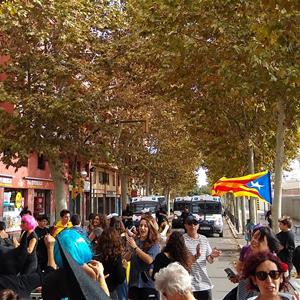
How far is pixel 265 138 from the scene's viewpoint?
25641mm

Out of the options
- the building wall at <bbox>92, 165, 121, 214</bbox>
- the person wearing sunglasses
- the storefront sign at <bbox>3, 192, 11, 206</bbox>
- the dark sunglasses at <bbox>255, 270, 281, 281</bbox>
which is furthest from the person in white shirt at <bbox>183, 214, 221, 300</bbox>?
the building wall at <bbox>92, 165, 121, 214</bbox>

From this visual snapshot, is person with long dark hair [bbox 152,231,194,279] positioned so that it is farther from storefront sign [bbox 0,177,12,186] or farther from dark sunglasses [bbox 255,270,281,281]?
storefront sign [bbox 0,177,12,186]

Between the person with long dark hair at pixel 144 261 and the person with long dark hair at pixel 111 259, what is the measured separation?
0.47m

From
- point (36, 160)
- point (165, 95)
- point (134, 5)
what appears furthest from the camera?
point (36, 160)

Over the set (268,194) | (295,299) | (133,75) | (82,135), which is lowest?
(295,299)

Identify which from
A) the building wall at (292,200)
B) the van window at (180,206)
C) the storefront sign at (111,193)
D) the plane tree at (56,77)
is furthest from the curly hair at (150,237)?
the storefront sign at (111,193)

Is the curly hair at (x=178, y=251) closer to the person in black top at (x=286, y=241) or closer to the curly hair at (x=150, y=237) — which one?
the curly hair at (x=150, y=237)

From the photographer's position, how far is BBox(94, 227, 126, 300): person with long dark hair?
5.86 meters

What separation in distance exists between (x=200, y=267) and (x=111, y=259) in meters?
1.41

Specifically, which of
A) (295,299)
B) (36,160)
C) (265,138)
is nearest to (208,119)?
(265,138)

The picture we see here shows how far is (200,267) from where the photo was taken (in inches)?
270

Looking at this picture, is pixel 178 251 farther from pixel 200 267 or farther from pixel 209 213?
pixel 209 213

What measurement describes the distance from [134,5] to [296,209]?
4734 centimetres

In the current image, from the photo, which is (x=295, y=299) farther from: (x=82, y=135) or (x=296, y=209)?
(x=296, y=209)
